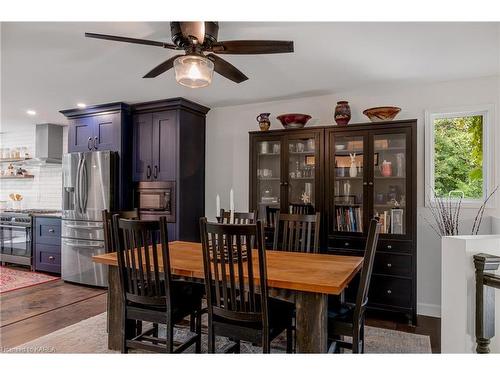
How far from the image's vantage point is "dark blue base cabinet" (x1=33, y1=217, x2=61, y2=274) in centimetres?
506

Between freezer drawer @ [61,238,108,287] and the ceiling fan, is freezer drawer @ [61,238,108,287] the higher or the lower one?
the lower one

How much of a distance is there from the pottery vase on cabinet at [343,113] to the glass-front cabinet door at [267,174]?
0.74 m

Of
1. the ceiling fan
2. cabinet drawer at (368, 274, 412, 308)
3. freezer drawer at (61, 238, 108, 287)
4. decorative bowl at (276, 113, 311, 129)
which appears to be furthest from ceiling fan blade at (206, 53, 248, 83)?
freezer drawer at (61, 238, 108, 287)

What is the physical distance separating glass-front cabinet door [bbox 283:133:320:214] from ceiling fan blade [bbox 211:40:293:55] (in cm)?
187

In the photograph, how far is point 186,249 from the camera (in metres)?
2.92

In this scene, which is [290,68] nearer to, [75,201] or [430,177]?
[430,177]

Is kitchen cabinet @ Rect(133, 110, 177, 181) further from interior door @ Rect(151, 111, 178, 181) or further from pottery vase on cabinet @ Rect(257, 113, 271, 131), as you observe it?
pottery vase on cabinet @ Rect(257, 113, 271, 131)

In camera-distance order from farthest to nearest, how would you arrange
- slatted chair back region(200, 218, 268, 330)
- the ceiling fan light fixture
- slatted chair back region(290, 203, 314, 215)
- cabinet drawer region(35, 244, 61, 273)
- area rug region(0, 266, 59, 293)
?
cabinet drawer region(35, 244, 61, 273), area rug region(0, 266, 59, 293), slatted chair back region(290, 203, 314, 215), the ceiling fan light fixture, slatted chair back region(200, 218, 268, 330)

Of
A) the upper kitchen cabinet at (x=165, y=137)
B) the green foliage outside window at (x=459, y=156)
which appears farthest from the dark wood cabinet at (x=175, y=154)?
the green foliage outside window at (x=459, y=156)

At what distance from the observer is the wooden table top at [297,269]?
6.15 ft

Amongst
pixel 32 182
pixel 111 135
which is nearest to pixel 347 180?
pixel 111 135

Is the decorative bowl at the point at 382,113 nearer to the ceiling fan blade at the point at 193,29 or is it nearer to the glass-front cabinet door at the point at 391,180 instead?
the glass-front cabinet door at the point at 391,180
